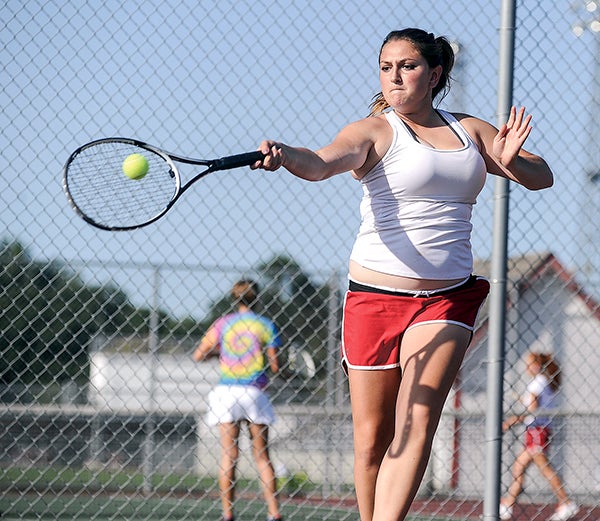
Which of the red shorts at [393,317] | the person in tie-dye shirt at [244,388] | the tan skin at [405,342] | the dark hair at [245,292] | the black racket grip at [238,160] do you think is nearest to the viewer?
the black racket grip at [238,160]

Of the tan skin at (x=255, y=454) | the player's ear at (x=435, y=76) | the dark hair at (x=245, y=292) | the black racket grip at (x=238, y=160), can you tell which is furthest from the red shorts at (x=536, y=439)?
the black racket grip at (x=238, y=160)

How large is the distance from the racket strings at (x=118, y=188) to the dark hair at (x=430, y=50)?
0.74 metres

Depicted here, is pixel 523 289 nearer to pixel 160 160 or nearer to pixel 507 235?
pixel 507 235

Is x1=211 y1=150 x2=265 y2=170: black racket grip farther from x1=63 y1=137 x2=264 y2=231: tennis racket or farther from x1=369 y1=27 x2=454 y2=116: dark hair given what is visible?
x1=369 y1=27 x2=454 y2=116: dark hair

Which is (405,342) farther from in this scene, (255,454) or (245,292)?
(245,292)

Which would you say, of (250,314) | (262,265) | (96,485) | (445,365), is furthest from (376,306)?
(96,485)

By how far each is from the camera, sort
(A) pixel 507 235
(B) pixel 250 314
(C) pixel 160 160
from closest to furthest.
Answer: (C) pixel 160 160 → (A) pixel 507 235 → (B) pixel 250 314

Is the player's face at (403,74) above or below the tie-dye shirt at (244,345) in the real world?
above

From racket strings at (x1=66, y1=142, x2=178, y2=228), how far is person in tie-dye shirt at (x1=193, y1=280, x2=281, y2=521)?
283cm

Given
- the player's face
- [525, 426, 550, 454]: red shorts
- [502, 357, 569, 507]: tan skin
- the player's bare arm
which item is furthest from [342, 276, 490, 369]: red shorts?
[525, 426, 550, 454]: red shorts

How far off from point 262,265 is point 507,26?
177cm

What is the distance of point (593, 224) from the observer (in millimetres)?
4941

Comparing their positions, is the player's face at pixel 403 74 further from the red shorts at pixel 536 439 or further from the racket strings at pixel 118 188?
the red shorts at pixel 536 439

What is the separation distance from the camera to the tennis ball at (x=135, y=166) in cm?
297
